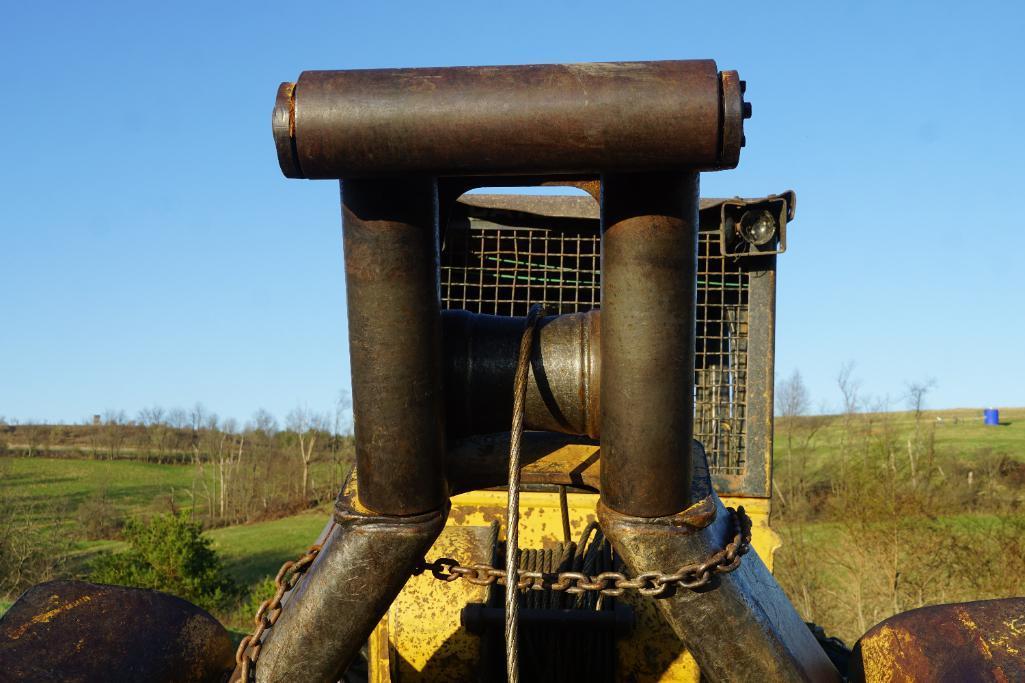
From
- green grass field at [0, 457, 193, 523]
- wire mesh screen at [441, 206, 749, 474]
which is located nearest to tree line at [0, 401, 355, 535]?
green grass field at [0, 457, 193, 523]

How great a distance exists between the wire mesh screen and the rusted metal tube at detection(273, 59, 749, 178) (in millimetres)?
2562

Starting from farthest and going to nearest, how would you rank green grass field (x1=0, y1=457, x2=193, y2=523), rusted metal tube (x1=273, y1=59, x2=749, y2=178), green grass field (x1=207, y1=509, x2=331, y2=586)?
green grass field (x1=0, y1=457, x2=193, y2=523), green grass field (x1=207, y1=509, x2=331, y2=586), rusted metal tube (x1=273, y1=59, x2=749, y2=178)

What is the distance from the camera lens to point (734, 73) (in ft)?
4.99

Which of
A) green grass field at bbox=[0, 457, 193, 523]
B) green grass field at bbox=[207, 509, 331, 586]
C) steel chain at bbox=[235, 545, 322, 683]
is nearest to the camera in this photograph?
steel chain at bbox=[235, 545, 322, 683]

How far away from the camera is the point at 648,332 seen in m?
1.62

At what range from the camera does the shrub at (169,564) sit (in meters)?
19.1

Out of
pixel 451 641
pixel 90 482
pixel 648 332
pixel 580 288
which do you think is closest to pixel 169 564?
pixel 580 288

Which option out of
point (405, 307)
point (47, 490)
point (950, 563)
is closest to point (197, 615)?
point (405, 307)

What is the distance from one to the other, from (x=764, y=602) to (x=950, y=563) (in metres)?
18.0

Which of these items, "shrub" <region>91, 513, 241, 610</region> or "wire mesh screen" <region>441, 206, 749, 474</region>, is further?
"shrub" <region>91, 513, 241, 610</region>

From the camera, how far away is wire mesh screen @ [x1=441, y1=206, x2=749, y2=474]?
4094 millimetres

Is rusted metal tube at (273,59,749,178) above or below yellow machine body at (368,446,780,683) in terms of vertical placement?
above

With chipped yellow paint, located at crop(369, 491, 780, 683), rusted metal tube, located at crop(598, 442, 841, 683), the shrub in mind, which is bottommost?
the shrub

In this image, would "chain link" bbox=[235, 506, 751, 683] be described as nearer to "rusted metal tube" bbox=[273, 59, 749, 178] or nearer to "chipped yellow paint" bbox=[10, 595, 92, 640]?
"chipped yellow paint" bbox=[10, 595, 92, 640]
